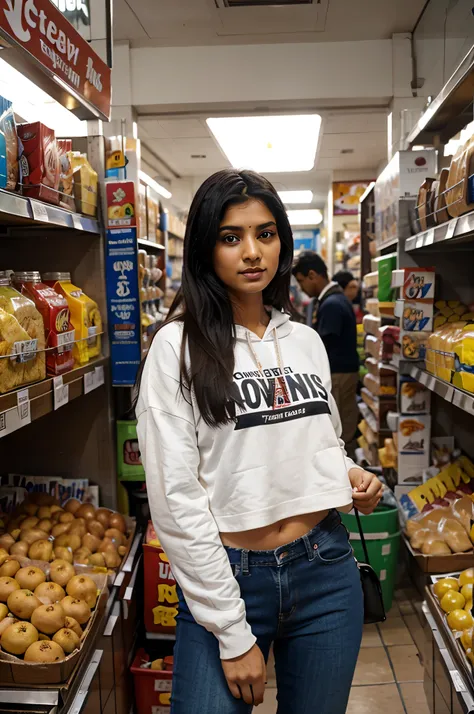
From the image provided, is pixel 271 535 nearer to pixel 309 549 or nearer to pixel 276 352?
pixel 309 549

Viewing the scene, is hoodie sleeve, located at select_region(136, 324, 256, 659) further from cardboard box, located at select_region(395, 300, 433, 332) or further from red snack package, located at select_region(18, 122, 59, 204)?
cardboard box, located at select_region(395, 300, 433, 332)

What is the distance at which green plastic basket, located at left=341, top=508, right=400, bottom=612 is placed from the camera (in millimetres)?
3297

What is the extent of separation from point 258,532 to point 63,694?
2.60 feet

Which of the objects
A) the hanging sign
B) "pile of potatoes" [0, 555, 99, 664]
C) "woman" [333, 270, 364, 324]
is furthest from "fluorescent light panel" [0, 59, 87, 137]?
"woman" [333, 270, 364, 324]

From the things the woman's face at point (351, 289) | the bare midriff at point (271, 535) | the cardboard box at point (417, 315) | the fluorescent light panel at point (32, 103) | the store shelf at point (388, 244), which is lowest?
the bare midriff at point (271, 535)

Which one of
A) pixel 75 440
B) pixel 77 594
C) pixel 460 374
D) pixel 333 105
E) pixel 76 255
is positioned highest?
pixel 333 105

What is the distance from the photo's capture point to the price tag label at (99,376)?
2.61 meters

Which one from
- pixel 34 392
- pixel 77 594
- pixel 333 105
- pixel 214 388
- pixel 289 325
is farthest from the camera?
pixel 333 105

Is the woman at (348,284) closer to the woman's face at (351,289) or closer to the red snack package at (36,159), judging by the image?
the woman's face at (351,289)

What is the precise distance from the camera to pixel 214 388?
1.40 m

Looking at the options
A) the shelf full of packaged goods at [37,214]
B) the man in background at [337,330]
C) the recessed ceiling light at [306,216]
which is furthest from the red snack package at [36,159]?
the recessed ceiling light at [306,216]

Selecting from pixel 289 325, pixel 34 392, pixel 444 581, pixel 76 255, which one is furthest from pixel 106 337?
pixel 444 581

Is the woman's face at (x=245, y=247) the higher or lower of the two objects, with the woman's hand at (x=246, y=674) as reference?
higher

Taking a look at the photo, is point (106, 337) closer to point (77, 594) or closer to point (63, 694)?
point (77, 594)
